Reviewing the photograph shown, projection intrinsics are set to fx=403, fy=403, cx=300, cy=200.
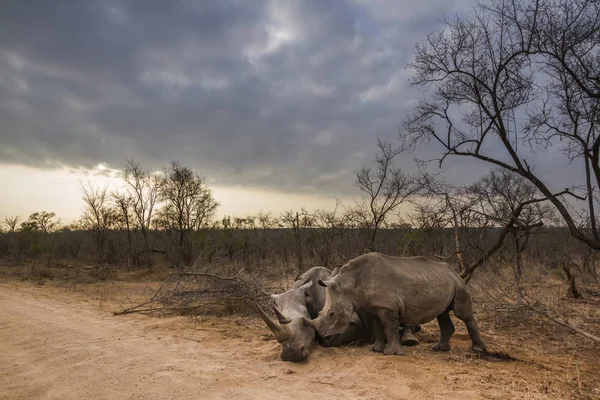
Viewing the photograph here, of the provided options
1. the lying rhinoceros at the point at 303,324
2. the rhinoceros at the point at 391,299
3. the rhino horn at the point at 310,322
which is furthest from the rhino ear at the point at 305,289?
the rhino horn at the point at 310,322

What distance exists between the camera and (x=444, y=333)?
6.20 metres

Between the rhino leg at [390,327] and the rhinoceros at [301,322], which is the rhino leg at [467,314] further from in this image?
the rhinoceros at [301,322]

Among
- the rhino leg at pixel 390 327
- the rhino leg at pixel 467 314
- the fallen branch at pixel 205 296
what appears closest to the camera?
the rhino leg at pixel 390 327

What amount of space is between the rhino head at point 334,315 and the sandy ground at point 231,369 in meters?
0.29

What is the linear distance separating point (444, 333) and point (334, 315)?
5.82 feet

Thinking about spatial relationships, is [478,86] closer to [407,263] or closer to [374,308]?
[407,263]

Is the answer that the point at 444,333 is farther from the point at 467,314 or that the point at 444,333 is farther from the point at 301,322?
the point at 301,322

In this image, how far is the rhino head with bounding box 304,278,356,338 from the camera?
5.91m

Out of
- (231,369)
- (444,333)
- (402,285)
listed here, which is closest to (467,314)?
(444,333)

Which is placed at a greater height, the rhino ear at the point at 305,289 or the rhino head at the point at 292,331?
the rhino ear at the point at 305,289

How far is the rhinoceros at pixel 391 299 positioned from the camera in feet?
18.9

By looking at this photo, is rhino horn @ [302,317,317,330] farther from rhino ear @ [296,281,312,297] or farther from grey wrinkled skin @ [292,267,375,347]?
rhino ear @ [296,281,312,297]

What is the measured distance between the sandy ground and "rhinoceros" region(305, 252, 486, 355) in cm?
32

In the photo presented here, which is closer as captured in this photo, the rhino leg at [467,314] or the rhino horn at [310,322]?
the rhino horn at [310,322]
